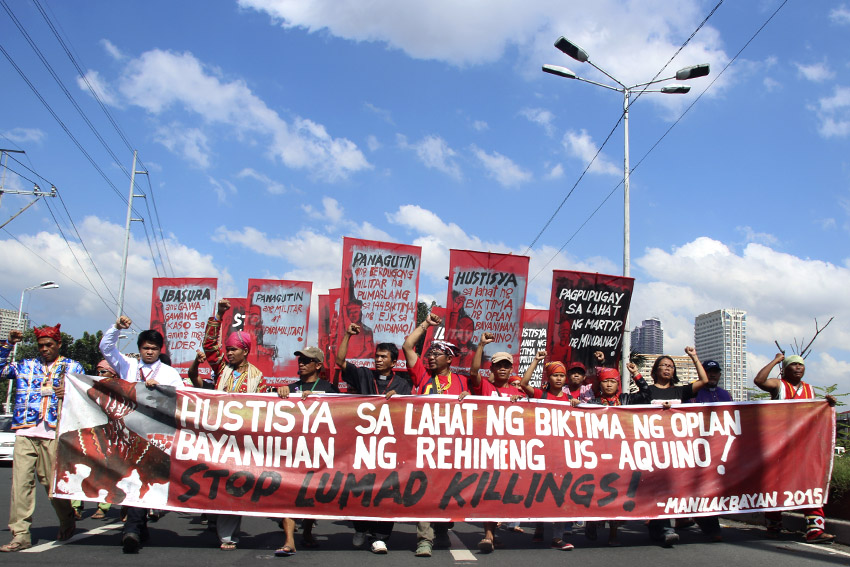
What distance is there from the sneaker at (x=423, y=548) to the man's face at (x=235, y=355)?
229 centimetres

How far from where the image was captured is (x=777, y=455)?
6.75m

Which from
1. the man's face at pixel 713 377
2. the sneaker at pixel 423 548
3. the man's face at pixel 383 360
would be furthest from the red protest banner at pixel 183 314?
the man's face at pixel 713 377

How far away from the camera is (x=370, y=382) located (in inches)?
257

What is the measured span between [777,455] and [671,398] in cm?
107

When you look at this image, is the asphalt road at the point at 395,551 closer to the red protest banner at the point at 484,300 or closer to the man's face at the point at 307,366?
the man's face at the point at 307,366

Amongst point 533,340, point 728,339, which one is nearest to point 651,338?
point 728,339

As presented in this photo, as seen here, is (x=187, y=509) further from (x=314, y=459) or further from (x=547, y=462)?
(x=547, y=462)

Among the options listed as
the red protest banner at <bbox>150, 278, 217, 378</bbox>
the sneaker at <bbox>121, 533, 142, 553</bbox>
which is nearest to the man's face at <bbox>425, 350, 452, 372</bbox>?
the sneaker at <bbox>121, 533, 142, 553</bbox>

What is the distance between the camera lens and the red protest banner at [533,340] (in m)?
16.7

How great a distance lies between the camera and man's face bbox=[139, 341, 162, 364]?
6.35 m

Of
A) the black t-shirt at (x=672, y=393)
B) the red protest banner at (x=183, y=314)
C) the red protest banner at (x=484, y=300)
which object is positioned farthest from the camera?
the red protest banner at (x=183, y=314)

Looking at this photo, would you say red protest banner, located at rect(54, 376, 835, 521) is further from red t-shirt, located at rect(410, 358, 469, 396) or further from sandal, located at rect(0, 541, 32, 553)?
sandal, located at rect(0, 541, 32, 553)

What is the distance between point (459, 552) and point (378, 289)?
19.6 feet

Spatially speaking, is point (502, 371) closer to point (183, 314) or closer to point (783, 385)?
point (783, 385)
